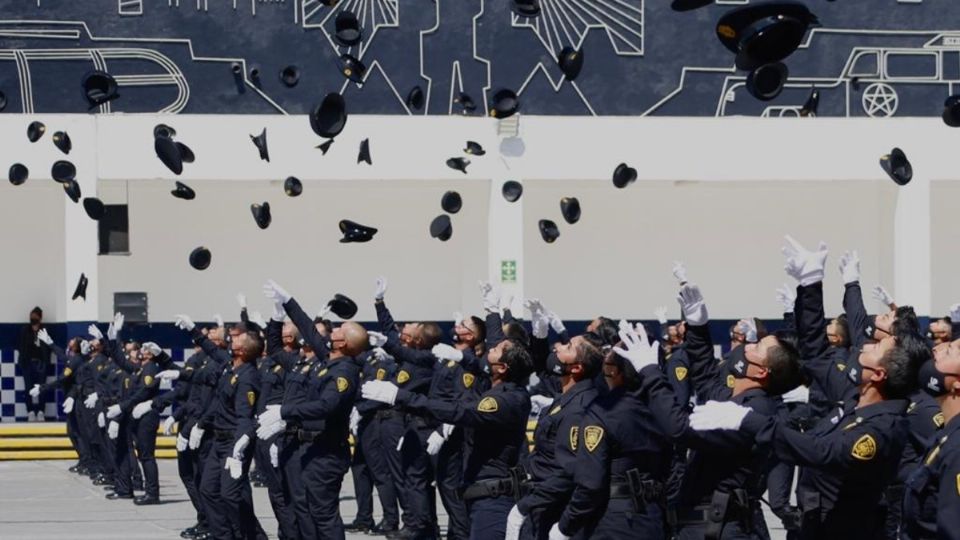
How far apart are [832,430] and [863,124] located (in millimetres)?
16531

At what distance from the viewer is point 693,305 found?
9.03 metres

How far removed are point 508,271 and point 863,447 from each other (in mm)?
15945

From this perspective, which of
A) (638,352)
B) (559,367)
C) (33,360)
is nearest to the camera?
(638,352)

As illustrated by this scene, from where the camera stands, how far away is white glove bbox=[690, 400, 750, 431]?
7590mm

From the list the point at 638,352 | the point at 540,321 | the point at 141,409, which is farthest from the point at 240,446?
the point at 638,352

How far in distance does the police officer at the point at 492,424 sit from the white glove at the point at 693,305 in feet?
4.79

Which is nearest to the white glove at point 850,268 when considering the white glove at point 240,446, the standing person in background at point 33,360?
the white glove at point 240,446

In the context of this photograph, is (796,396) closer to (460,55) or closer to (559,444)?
(559,444)

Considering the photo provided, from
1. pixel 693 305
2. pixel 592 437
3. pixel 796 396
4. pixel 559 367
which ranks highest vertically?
pixel 693 305

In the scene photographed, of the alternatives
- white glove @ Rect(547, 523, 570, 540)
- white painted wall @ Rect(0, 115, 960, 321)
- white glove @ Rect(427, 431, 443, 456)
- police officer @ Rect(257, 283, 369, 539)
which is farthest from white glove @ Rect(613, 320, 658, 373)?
white painted wall @ Rect(0, 115, 960, 321)

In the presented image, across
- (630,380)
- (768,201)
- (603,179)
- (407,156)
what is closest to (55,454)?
(407,156)

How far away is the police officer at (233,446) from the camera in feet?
43.2

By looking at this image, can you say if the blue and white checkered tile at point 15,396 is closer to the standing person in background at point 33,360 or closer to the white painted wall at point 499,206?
the standing person in background at point 33,360

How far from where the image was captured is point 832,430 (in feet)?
25.4
